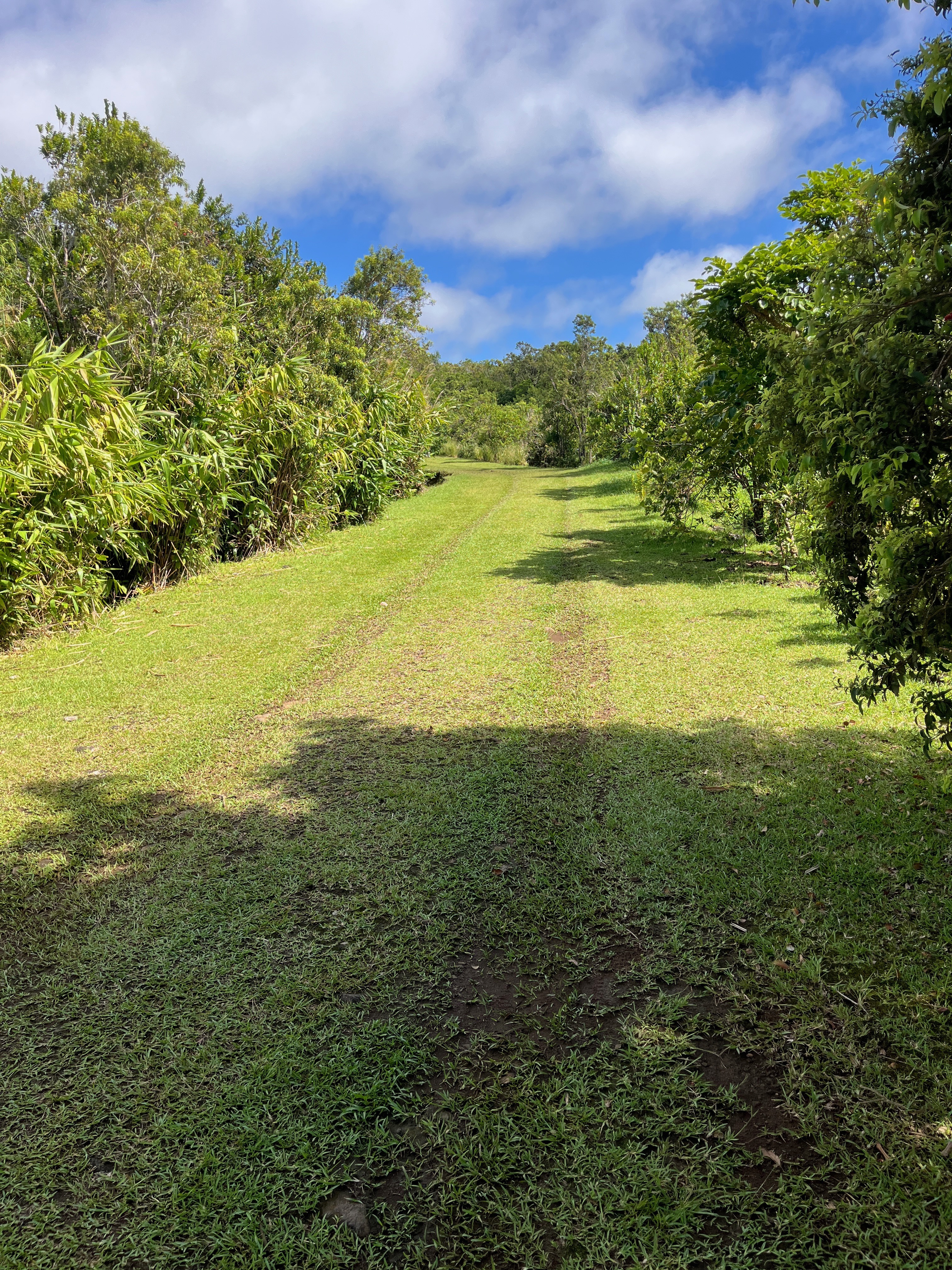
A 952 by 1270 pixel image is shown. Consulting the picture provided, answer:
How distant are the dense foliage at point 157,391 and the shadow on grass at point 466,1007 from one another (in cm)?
406

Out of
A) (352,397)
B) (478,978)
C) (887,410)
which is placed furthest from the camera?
(352,397)

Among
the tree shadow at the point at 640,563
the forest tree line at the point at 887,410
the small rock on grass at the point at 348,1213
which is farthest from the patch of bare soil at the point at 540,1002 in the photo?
the tree shadow at the point at 640,563

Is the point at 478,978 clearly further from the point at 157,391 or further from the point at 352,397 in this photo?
the point at 352,397

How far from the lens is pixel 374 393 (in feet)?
52.2

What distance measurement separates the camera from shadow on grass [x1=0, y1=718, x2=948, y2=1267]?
186 cm

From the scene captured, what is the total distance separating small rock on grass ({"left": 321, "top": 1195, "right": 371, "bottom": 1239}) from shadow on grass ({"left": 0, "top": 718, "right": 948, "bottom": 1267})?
0.07ft

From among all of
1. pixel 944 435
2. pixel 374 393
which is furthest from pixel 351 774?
pixel 374 393

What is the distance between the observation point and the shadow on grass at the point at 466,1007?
1.86m

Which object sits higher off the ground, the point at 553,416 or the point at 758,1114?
the point at 553,416

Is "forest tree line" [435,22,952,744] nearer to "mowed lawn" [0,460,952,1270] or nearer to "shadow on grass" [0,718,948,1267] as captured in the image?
"mowed lawn" [0,460,952,1270]

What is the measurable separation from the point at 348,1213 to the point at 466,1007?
766 mm

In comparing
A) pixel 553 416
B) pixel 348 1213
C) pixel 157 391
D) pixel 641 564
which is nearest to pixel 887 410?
pixel 348 1213

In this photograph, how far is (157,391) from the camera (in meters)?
9.20

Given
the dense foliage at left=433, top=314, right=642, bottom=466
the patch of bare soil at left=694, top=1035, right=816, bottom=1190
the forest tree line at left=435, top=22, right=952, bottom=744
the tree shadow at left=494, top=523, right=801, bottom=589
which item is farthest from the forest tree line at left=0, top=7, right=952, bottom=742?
the dense foliage at left=433, top=314, right=642, bottom=466
